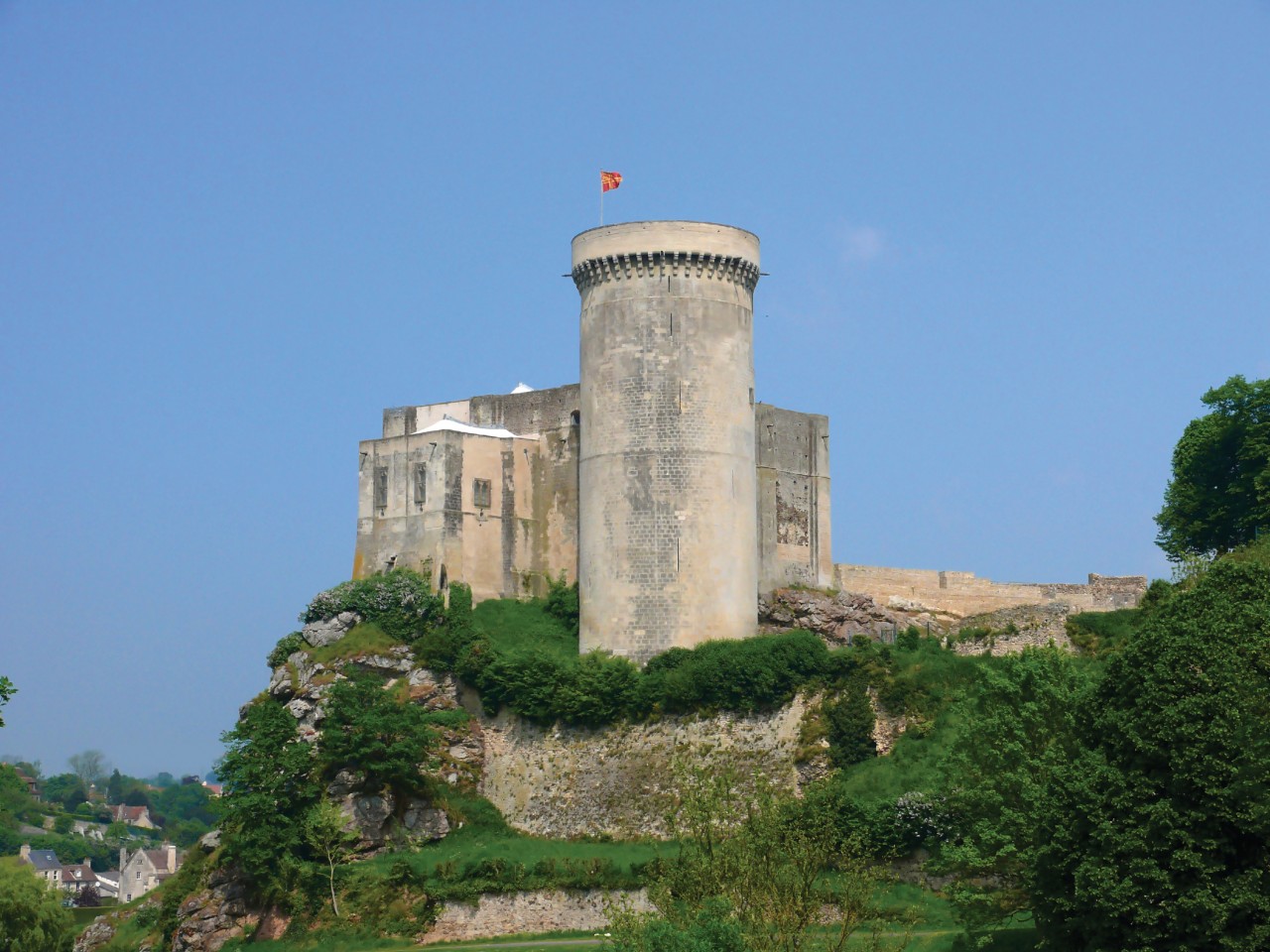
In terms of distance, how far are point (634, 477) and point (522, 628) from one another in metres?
6.38

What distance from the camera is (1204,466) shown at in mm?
68875

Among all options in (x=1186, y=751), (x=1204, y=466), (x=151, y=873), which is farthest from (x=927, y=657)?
(x=151, y=873)

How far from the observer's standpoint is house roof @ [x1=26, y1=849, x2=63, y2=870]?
5389 inches

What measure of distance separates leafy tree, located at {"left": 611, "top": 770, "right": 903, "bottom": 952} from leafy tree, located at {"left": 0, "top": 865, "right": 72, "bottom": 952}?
31143 millimetres

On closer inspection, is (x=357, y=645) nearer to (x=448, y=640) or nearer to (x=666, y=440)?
(x=448, y=640)

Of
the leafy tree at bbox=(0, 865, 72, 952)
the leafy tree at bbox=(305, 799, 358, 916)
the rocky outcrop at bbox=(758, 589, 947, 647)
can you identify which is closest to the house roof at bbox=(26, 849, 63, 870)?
the leafy tree at bbox=(0, 865, 72, 952)

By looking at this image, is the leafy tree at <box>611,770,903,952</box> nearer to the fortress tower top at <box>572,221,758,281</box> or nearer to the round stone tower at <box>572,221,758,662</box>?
the round stone tower at <box>572,221,758,662</box>

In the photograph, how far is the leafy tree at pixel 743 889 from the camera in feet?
119

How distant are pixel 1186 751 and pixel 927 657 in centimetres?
2302

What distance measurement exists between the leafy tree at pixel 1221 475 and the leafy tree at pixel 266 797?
2850 centimetres

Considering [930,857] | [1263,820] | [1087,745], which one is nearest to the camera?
[1263,820]

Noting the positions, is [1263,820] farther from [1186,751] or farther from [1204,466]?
[1204,466]

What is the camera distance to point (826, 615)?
216 feet

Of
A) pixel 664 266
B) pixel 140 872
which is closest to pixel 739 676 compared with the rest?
pixel 664 266
